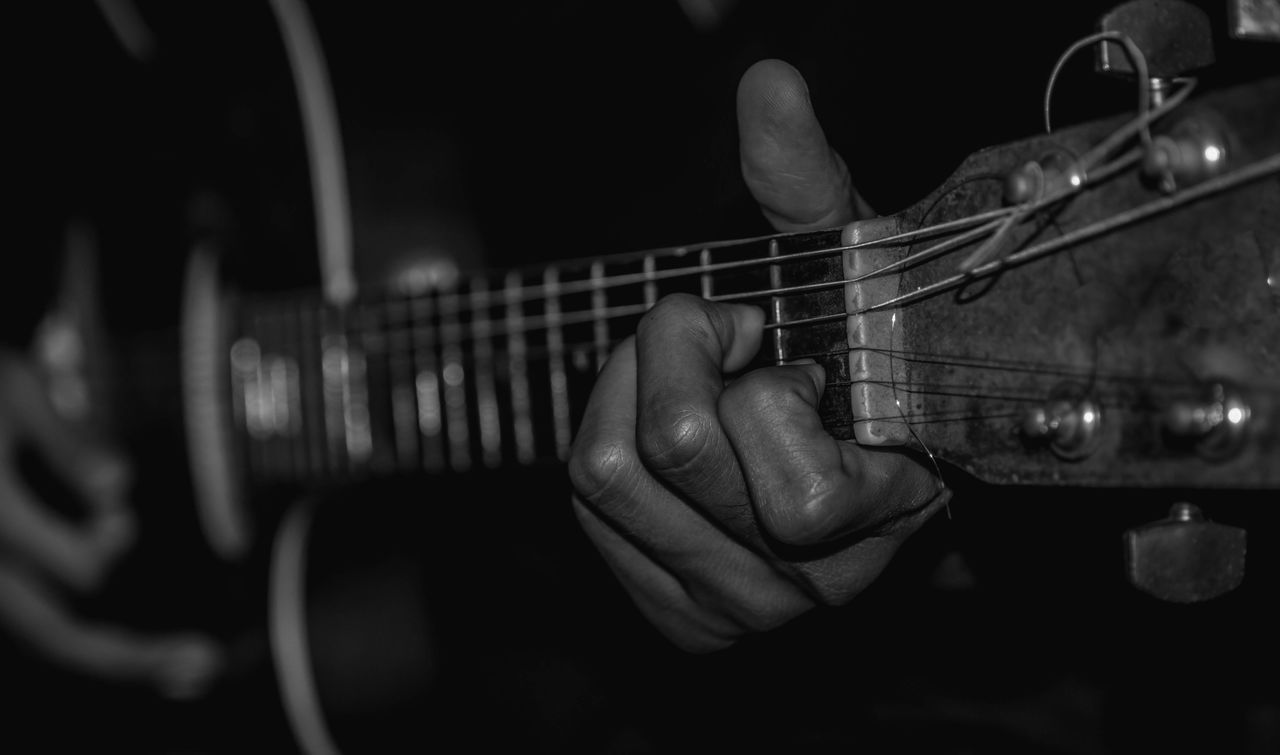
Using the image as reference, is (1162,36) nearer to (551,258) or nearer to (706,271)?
(706,271)

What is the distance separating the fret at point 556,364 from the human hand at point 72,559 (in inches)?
27.4

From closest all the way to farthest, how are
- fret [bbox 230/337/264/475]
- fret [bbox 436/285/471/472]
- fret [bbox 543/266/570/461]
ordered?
fret [bbox 543/266/570/461]
fret [bbox 436/285/471/472]
fret [bbox 230/337/264/475]

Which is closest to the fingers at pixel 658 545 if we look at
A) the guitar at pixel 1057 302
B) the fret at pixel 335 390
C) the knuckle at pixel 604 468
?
the knuckle at pixel 604 468

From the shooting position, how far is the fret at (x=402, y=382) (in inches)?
35.7

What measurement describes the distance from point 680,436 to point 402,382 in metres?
0.50

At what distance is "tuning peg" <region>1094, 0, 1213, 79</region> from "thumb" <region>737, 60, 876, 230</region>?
15 centimetres

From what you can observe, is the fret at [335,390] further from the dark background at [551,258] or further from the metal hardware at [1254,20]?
→ the metal hardware at [1254,20]

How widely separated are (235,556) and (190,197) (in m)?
0.44

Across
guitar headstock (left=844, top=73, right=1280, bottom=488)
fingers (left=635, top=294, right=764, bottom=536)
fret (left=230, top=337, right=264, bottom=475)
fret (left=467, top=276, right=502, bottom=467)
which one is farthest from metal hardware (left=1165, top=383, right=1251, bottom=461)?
fret (left=230, top=337, right=264, bottom=475)

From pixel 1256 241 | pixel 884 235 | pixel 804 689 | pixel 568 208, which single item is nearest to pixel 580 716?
pixel 804 689

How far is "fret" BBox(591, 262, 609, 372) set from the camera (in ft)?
2.24

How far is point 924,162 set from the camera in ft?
1.77

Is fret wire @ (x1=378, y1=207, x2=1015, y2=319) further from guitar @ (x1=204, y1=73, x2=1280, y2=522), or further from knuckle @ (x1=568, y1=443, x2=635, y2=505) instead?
knuckle @ (x1=568, y1=443, x2=635, y2=505)

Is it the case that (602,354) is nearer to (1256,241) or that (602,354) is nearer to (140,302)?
(1256,241)
